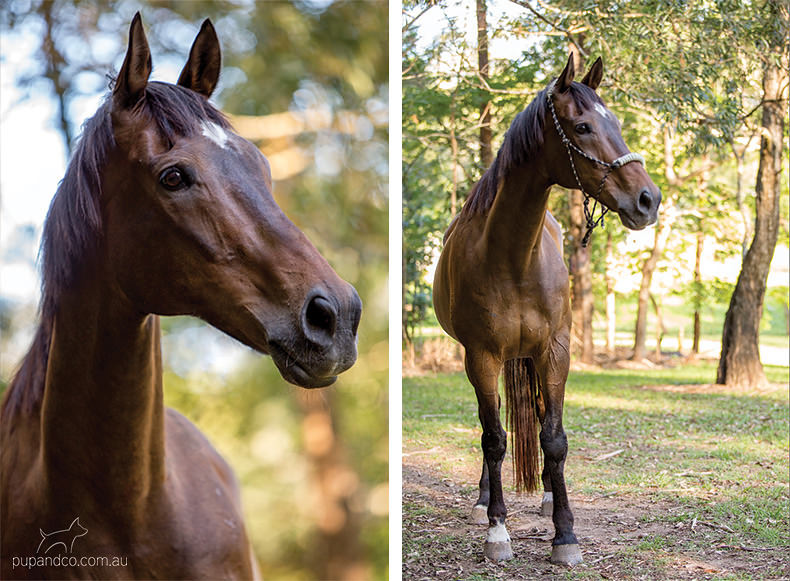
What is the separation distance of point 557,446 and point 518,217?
0.85 metres

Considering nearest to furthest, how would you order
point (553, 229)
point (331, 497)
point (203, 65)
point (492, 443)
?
point (203, 65), point (331, 497), point (492, 443), point (553, 229)

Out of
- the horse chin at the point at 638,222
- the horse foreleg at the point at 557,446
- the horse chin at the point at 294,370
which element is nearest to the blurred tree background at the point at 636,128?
the horse chin at the point at 638,222

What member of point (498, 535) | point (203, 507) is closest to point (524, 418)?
point (498, 535)

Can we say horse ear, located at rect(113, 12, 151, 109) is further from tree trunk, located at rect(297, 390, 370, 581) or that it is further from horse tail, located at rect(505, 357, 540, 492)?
horse tail, located at rect(505, 357, 540, 492)

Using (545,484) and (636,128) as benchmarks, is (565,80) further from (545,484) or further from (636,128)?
(636,128)

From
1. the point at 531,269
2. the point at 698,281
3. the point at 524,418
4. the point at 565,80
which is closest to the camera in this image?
the point at 565,80

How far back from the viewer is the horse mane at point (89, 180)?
1146 millimetres

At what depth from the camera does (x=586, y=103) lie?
2.32 meters

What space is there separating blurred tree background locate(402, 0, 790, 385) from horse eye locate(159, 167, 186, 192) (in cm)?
222

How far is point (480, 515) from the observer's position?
3.07 meters

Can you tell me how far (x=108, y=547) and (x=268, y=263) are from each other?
1.88 feet

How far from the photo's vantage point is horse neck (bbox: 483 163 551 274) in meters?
2.49

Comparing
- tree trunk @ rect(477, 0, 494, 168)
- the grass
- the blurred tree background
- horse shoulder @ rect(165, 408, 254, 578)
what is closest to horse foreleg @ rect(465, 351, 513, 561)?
the grass

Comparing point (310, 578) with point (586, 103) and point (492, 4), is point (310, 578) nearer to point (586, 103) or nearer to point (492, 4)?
point (586, 103)
